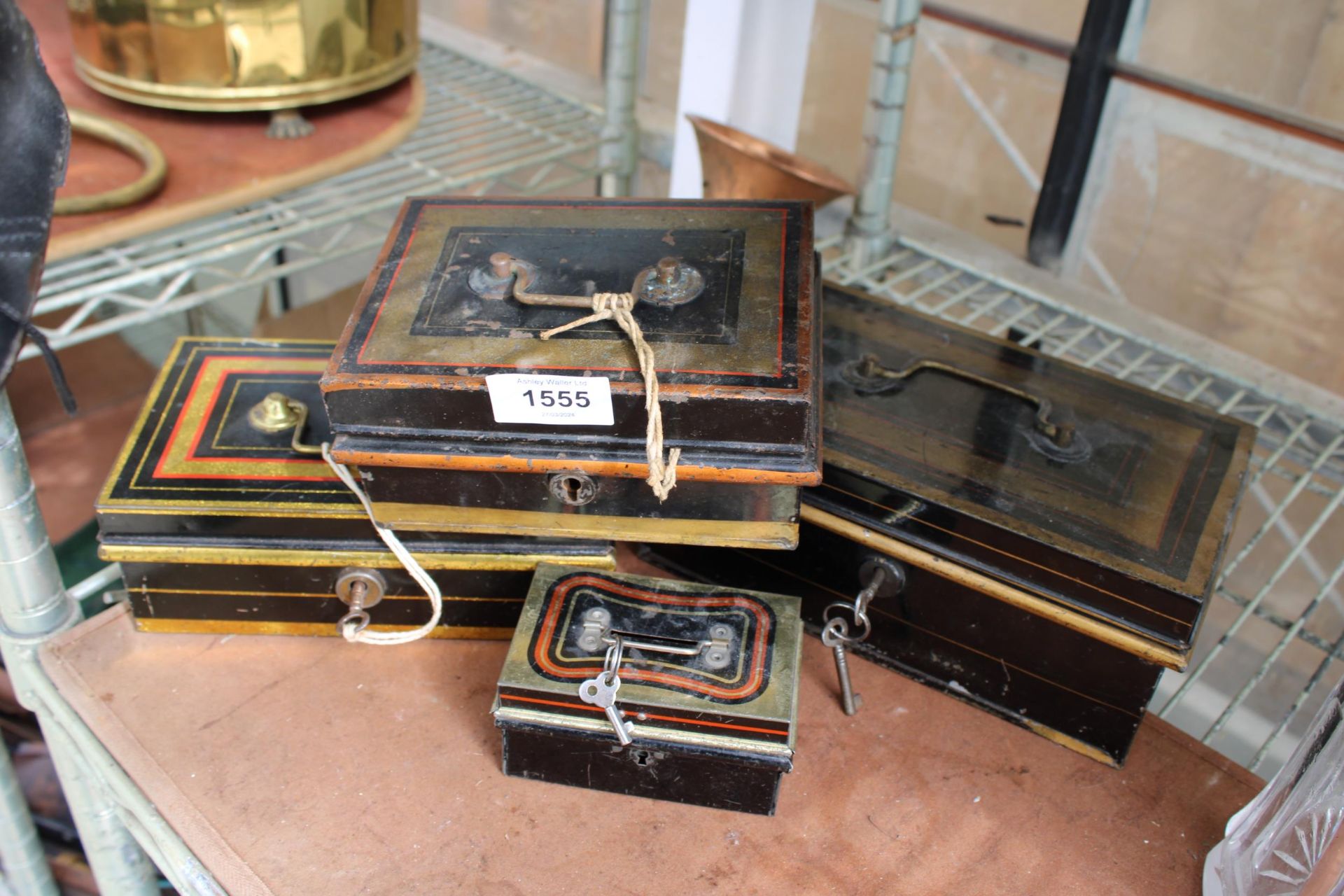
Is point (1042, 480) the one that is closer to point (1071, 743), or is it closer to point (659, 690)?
point (1071, 743)

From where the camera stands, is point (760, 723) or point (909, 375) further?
point (909, 375)

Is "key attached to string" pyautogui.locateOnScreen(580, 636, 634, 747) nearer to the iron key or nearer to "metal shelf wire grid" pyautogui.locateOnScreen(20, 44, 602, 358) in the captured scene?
the iron key

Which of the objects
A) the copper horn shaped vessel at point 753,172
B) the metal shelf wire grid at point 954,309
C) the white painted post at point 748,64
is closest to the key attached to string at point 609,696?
the metal shelf wire grid at point 954,309

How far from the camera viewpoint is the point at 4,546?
822 mm

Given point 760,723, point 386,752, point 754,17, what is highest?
point 754,17

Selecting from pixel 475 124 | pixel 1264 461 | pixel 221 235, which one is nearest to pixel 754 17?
pixel 475 124

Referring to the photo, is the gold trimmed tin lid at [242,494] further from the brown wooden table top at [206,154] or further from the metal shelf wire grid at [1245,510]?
the metal shelf wire grid at [1245,510]

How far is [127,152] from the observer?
121cm

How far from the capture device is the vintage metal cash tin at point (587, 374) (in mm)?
757

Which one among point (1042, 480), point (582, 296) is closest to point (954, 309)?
point (1042, 480)

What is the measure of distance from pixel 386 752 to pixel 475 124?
1.02 meters

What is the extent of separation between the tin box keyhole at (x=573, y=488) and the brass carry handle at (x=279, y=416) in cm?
23

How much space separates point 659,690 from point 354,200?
0.78m

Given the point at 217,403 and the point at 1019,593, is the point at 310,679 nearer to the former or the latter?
the point at 217,403
